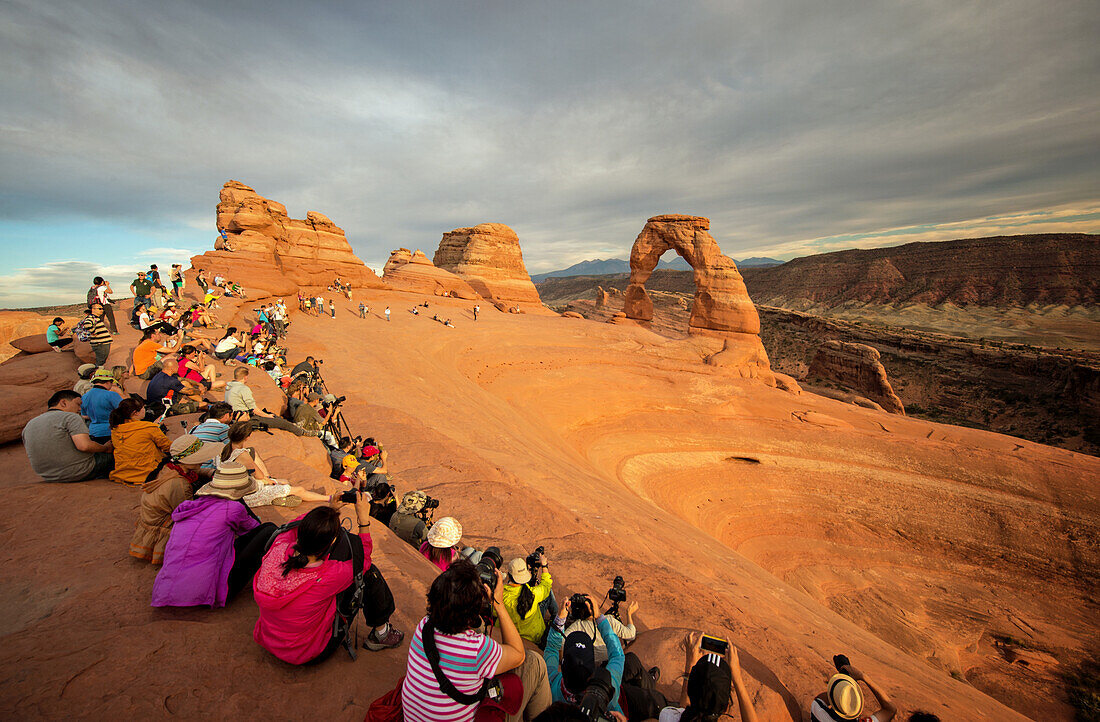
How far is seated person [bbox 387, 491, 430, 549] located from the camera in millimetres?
5148

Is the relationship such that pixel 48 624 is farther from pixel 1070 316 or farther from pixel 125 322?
pixel 1070 316

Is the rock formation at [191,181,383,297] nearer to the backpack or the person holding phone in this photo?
the backpack

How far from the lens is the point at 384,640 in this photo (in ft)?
10.5

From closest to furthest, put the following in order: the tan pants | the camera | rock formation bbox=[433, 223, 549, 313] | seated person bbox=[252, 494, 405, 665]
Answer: seated person bbox=[252, 494, 405, 665] → the tan pants → the camera → rock formation bbox=[433, 223, 549, 313]

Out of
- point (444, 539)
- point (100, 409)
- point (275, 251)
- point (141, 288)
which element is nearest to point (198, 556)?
point (444, 539)

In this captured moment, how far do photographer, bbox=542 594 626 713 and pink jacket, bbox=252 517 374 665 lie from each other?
176 cm

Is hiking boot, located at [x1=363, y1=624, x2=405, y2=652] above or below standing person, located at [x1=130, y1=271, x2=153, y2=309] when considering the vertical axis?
below

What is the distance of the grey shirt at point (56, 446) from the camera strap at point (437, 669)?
5.17 m

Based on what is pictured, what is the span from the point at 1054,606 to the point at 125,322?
29525mm

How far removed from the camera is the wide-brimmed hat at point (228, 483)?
10.8 feet

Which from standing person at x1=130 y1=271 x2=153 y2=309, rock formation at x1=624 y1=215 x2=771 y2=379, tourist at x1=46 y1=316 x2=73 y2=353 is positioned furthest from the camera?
rock formation at x1=624 y1=215 x2=771 y2=379

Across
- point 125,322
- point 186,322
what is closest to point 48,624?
point 186,322

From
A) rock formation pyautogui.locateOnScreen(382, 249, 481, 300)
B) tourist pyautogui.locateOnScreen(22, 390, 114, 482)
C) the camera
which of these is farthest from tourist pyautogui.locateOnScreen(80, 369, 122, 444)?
rock formation pyautogui.locateOnScreen(382, 249, 481, 300)

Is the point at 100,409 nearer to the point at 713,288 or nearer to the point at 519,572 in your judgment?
the point at 519,572
